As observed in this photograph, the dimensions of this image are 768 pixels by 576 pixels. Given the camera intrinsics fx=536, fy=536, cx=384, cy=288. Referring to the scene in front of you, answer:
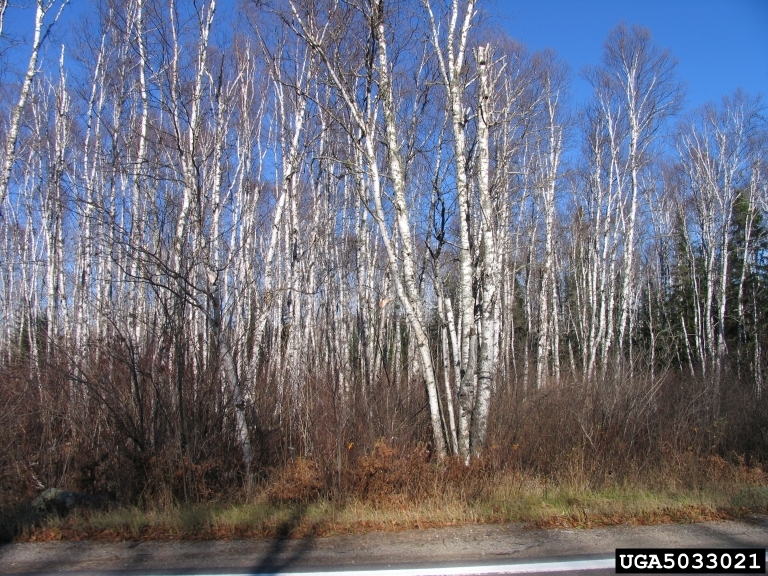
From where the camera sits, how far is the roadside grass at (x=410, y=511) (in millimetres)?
5988

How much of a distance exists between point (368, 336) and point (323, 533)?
6.90 meters

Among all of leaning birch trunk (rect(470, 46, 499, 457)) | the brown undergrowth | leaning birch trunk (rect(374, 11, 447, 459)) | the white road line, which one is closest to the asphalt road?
the white road line

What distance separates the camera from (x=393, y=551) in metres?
5.22

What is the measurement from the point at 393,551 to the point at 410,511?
1.15 meters

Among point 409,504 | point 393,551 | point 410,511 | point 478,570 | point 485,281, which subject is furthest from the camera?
point 485,281

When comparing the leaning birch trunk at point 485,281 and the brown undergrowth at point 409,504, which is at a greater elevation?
the leaning birch trunk at point 485,281

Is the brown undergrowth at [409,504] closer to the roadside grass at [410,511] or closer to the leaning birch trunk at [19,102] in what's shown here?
the roadside grass at [410,511]

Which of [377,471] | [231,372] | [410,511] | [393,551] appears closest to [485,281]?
[377,471]

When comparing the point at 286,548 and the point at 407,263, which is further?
the point at 407,263

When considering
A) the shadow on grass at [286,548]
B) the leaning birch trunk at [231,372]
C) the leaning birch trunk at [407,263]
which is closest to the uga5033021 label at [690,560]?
the shadow on grass at [286,548]

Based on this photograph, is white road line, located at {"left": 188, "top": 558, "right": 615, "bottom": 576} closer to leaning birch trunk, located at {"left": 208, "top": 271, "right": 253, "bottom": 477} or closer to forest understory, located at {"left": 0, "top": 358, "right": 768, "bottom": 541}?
forest understory, located at {"left": 0, "top": 358, "right": 768, "bottom": 541}

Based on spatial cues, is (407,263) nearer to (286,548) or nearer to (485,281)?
(485,281)

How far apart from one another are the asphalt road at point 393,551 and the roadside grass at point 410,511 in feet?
0.82

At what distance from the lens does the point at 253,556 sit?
5176 millimetres
